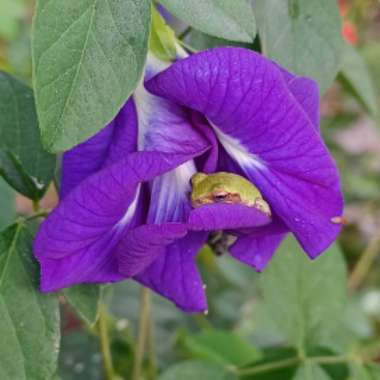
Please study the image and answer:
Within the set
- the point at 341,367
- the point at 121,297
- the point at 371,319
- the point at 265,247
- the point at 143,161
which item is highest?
the point at 143,161

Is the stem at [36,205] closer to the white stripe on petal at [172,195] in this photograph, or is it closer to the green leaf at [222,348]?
the white stripe on petal at [172,195]

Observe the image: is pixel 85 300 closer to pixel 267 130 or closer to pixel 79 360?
Result: pixel 267 130

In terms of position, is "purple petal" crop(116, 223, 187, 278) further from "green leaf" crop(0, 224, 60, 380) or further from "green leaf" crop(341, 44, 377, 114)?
"green leaf" crop(341, 44, 377, 114)

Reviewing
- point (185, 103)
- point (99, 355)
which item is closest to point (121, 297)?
point (99, 355)

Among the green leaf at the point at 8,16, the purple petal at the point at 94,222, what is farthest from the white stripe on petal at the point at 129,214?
the green leaf at the point at 8,16

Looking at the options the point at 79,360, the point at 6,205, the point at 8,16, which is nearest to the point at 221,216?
the point at 6,205

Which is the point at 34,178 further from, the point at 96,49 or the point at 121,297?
the point at 121,297

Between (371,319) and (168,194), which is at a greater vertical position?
(168,194)
